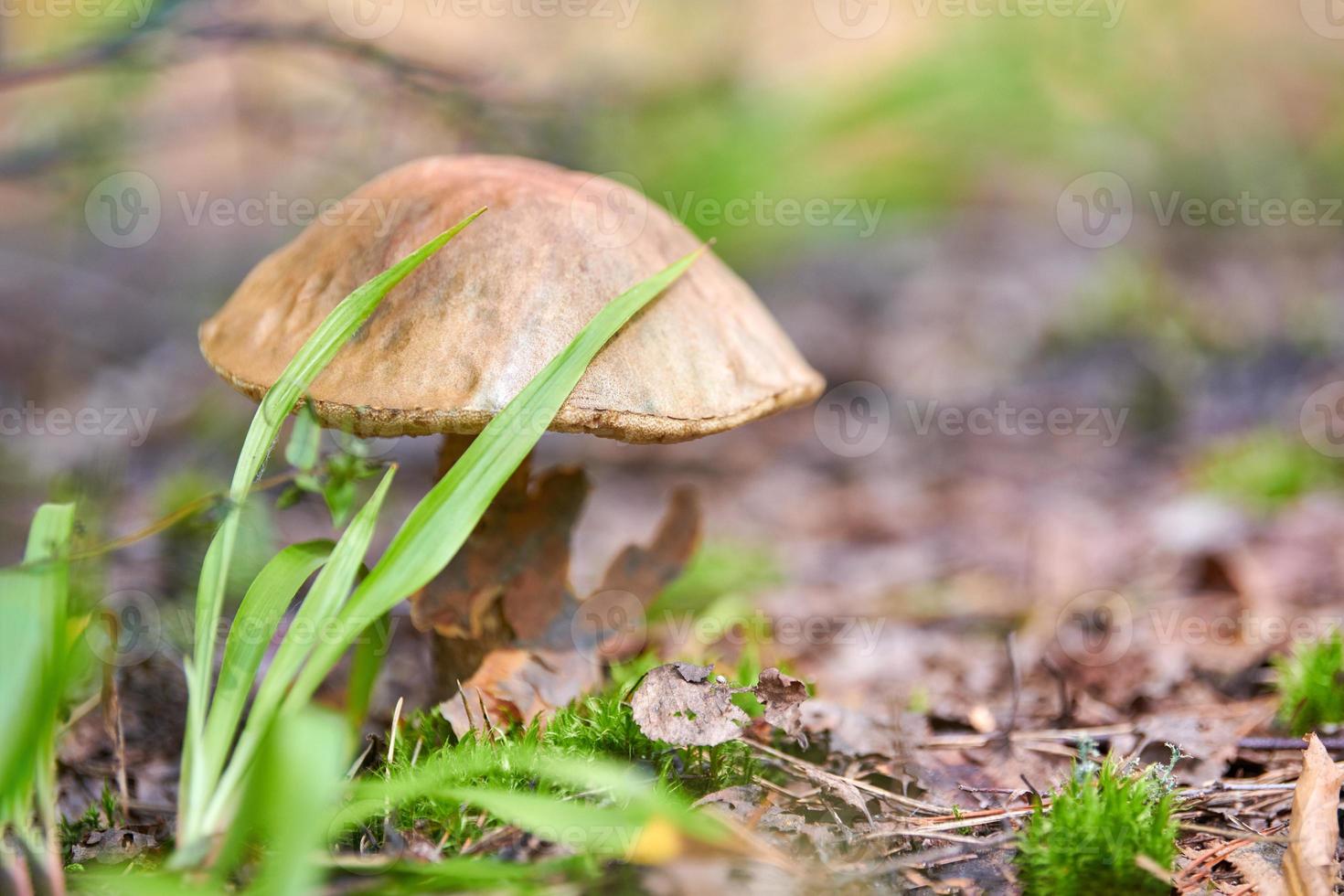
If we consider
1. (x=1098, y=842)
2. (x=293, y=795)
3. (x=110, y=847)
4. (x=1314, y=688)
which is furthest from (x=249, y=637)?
(x=1314, y=688)

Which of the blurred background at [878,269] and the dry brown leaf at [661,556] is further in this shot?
the blurred background at [878,269]

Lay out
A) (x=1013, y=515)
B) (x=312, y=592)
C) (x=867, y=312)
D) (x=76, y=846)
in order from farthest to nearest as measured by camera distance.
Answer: (x=867, y=312)
(x=1013, y=515)
(x=76, y=846)
(x=312, y=592)

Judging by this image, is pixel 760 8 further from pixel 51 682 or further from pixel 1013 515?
pixel 51 682

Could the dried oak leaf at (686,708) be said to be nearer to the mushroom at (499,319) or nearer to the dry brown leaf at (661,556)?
the mushroom at (499,319)

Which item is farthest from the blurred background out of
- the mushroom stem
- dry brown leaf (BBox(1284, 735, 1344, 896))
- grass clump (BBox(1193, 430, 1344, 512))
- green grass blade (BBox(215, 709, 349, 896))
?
green grass blade (BBox(215, 709, 349, 896))

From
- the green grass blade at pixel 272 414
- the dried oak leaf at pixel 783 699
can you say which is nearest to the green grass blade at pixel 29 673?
the green grass blade at pixel 272 414

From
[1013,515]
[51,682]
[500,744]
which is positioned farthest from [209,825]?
[1013,515]
